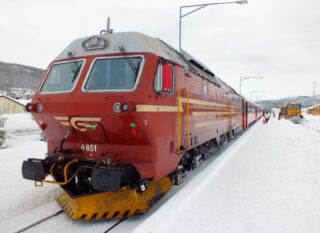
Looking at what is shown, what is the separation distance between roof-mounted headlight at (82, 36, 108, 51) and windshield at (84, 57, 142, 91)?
31 cm

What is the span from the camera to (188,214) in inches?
201

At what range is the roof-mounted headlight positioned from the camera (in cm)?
608

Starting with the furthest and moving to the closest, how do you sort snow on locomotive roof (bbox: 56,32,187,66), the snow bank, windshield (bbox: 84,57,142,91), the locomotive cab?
snow on locomotive roof (bbox: 56,32,187,66)
windshield (bbox: 84,57,142,91)
the locomotive cab
the snow bank

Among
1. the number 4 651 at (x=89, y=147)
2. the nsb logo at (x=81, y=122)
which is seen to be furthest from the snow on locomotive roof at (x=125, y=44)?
the number 4 651 at (x=89, y=147)

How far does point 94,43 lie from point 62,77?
965 millimetres

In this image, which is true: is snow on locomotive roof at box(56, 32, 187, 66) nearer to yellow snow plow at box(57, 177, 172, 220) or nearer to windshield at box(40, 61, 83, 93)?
windshield at box(40, 61, 83, 93)

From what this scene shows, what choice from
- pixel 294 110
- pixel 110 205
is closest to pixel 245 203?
pixel 110 205

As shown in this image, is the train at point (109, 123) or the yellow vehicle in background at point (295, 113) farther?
the yellow vehicle in background at point (295, 113)

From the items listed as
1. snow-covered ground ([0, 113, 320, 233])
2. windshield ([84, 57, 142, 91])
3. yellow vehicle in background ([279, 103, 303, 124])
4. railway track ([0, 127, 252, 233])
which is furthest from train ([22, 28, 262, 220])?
yellow vehicle in background ([279, 103, 303, 124])

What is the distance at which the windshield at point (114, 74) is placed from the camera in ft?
18.5

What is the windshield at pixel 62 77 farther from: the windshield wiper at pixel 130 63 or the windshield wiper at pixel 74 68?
the windshield wiper at pixel 130 63

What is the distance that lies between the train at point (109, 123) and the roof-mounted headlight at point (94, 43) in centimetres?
2

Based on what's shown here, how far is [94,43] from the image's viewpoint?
6.16 m

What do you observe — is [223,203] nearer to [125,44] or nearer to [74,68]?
[125,44]
